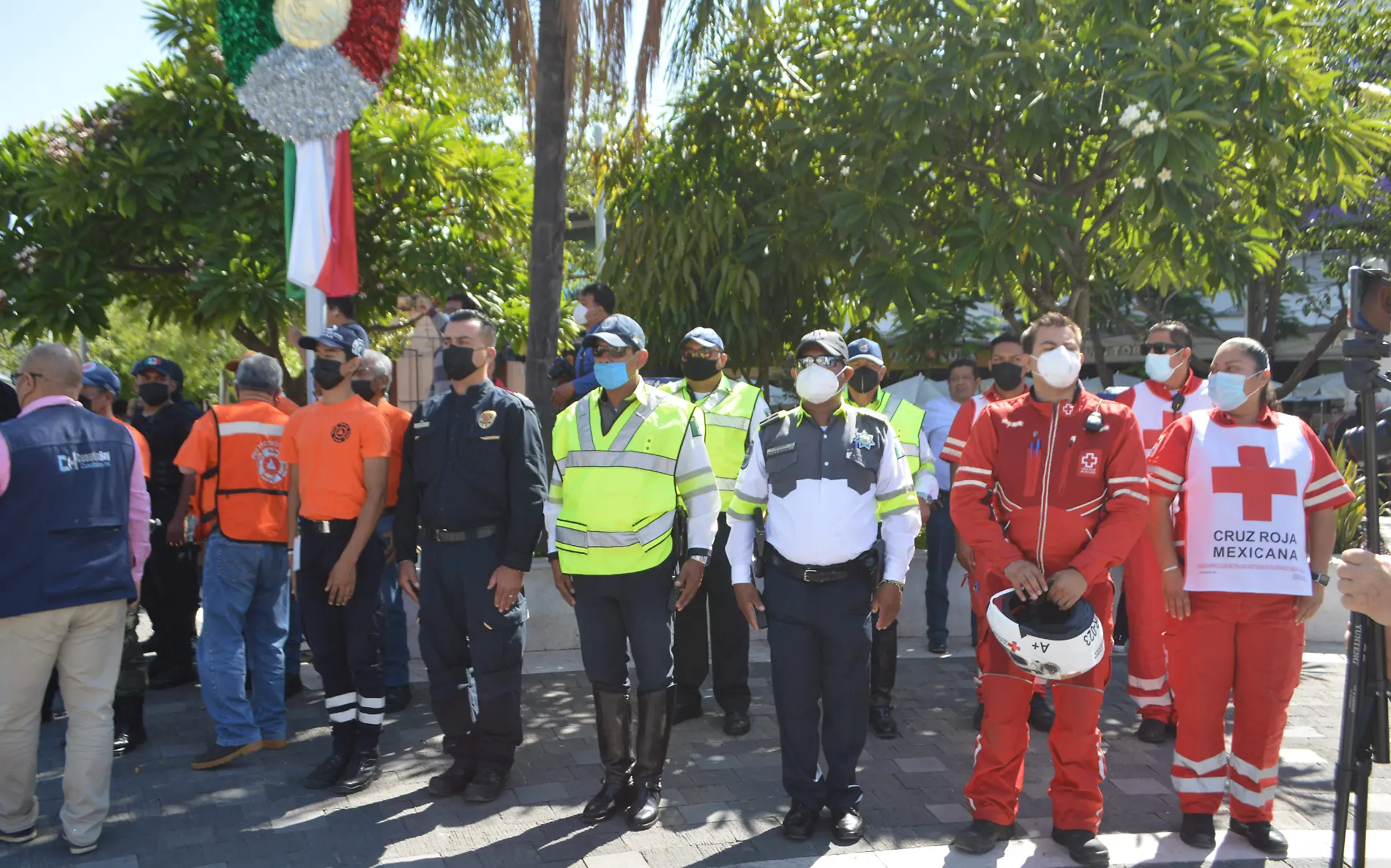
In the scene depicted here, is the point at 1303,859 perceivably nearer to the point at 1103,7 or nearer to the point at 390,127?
the point at 1103,7

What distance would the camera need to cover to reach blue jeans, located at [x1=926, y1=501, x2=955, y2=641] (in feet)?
25.3

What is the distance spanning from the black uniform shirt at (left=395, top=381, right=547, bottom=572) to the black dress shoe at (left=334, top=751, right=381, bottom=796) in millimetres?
1151

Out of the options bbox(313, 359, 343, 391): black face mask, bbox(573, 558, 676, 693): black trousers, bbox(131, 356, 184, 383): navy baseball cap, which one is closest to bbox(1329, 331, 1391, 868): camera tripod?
bbox(573, 558, 676, 693): black trousers

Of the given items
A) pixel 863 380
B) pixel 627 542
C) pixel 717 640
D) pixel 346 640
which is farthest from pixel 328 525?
pixel 863 380

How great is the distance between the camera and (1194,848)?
15.5ft

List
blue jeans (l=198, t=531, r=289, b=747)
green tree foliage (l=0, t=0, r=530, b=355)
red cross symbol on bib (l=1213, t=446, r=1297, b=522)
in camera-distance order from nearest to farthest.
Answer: red cross symbol on bib (l=1213, t=446, r=1297, b=522)
blue jeans (l=198, t=531, r=289, b=747)
green tree foliage (l=0, t=0, r=530, b=355)

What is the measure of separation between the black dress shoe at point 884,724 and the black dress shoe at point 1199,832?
1678 mm

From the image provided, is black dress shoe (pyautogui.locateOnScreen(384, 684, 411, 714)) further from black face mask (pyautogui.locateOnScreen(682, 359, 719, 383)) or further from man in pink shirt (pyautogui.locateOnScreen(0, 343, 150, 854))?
black face mask (pyautogui.locateOnScreen(682, 359, 719, 383))

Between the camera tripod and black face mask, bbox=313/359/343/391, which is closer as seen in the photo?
the camera tripod

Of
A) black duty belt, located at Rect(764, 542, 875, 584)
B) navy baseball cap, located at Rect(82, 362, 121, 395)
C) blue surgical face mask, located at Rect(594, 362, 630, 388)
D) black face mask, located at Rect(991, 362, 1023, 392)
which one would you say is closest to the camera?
black duty belt, located at Rect(764, 542, 875, 584)

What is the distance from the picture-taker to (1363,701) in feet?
12.2

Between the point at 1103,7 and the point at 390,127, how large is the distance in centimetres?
576

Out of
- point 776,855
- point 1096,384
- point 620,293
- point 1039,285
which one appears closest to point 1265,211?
point 1039,285

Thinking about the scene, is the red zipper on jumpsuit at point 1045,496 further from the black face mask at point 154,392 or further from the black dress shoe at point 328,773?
the black face mask at point 154,392
